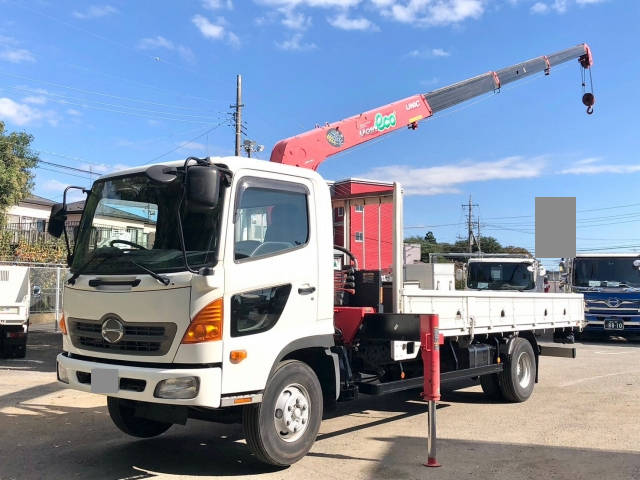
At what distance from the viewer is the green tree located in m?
19.8

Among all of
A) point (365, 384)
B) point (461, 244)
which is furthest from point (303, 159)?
point (461, 244)

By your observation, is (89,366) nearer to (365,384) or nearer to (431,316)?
(365,384)

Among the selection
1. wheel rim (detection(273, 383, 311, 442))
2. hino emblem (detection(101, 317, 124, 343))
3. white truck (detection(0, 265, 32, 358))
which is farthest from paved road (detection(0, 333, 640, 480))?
white truck (detection(0, 265, 32, 358))

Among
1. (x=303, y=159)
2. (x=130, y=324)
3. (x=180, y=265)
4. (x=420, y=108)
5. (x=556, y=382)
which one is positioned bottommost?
(x=556, y=382)

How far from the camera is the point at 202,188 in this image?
450 centimetres

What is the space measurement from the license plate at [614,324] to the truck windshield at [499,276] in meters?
3.09

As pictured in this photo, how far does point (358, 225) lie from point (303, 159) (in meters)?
3.27

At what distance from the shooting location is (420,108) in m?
13.2

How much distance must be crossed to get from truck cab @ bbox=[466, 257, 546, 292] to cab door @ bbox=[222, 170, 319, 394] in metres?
12.1

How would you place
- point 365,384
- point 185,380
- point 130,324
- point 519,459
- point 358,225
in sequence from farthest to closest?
point 358,225, point 365,384, point 519,459, point 130,324, point 185,380

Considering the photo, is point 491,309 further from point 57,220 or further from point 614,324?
point 614,324

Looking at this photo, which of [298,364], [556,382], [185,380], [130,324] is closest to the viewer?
[185,380]

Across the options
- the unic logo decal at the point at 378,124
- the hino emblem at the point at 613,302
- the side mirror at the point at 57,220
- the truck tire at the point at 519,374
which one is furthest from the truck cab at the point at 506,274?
the side mirror at the point at 57,220

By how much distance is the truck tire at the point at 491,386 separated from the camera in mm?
8430
